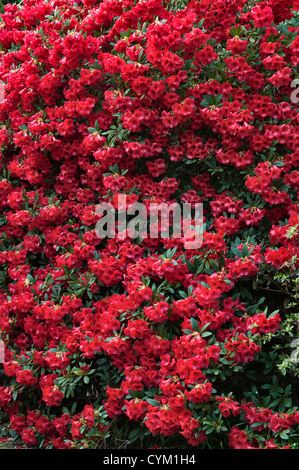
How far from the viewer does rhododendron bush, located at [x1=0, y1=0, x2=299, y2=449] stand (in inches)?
89.0

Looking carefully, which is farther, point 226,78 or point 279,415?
point 226,78

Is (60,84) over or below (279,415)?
over

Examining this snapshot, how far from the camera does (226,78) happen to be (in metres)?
2.77

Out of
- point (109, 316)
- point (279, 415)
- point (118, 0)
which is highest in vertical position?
point (118, 0)

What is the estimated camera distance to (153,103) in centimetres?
280

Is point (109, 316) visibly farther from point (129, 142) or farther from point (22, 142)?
point (22, 142)

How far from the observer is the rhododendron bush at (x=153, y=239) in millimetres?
2262

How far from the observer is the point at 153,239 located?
266cm

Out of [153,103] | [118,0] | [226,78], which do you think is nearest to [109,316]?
[153,103]

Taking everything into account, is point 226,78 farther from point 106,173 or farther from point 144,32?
point 106,173

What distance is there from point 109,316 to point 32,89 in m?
1.49
